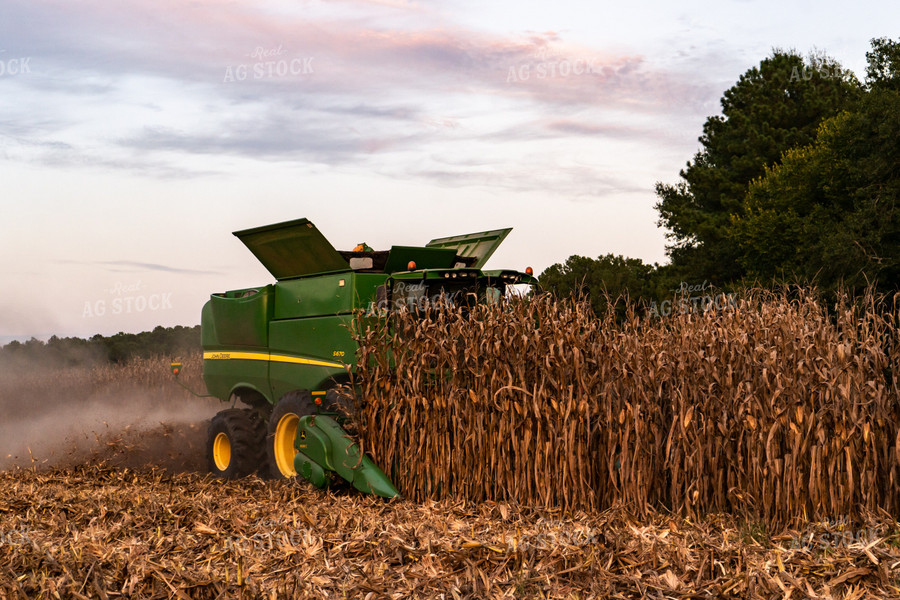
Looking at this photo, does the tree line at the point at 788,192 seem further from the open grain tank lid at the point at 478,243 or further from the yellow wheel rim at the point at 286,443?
the yellow wheel rim at the point at 286,443

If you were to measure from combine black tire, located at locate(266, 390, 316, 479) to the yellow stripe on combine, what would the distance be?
1.24 feet

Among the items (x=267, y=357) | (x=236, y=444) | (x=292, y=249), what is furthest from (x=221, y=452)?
(x=292, y=249)

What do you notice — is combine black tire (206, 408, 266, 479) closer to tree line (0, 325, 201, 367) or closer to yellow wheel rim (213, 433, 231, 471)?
yellow wheel rim (213, 433, 231, 471)

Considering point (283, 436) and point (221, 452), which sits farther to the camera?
point (221, 452)

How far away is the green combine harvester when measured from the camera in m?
9.02

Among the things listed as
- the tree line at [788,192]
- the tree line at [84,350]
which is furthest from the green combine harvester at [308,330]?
the tree line at [84,350]

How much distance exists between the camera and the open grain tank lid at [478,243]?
1101 centimetres

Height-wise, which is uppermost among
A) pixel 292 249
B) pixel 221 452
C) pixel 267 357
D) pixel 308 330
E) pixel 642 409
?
pixel 292 249

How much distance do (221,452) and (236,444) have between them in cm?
69

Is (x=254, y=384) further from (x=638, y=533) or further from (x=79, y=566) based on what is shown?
(x=638, y=533)

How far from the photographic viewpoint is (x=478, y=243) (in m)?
11.3

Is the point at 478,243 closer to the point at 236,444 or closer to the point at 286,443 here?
the point at 286,443

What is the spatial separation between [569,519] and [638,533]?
3.41 feet

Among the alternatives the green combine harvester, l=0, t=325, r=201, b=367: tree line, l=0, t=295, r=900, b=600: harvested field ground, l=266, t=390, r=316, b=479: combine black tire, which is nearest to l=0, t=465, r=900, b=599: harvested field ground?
l=0, t=295, r=900, b=600: harvested field ground
